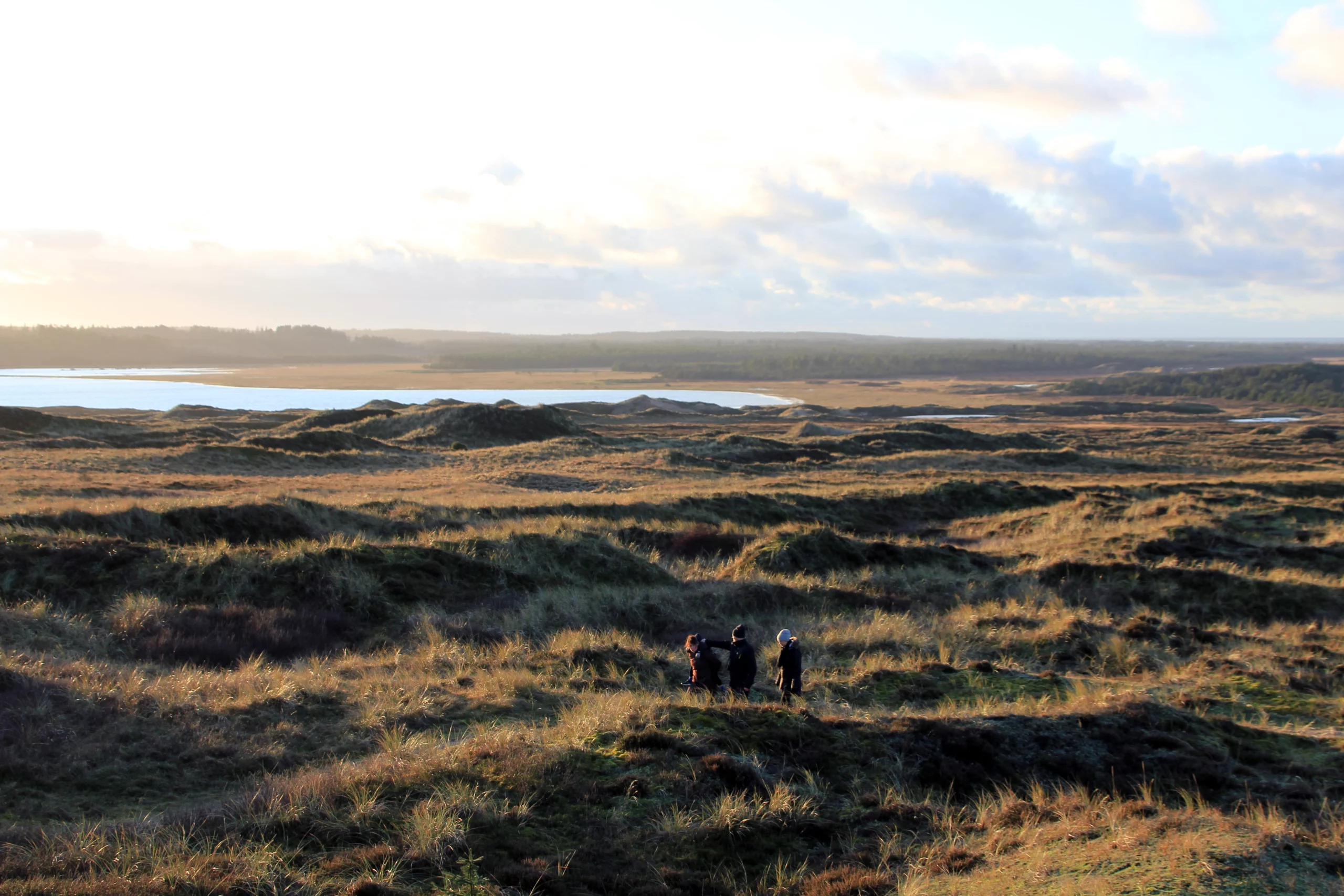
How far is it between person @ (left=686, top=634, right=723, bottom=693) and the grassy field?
0.57m

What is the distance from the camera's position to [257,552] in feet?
52.4

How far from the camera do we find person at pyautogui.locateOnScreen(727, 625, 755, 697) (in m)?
9.61

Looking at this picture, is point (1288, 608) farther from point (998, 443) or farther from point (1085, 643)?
point (998, 443)

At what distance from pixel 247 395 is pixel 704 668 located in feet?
501

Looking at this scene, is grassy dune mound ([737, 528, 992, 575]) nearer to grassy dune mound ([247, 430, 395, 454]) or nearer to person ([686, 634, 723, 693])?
person ([686, 634, 723, 693])

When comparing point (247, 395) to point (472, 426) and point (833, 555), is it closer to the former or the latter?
point (472, 426)

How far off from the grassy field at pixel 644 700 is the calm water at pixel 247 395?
91454 millimetres

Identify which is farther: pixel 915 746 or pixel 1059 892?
pixel 915 746

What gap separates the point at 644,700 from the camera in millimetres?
8617

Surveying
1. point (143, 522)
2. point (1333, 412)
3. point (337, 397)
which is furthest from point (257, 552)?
point (1333, 412)

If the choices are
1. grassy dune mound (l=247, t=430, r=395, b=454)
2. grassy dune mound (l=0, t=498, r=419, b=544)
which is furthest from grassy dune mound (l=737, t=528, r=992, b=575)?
grassy dune mound (l=247, t=430, r=395, b=454)

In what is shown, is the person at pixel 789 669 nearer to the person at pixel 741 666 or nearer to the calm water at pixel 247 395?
the person at pixel 741 666

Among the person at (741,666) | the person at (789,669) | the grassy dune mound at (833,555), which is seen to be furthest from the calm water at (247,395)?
the person at (789,669)

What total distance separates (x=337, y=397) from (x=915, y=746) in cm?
14489
